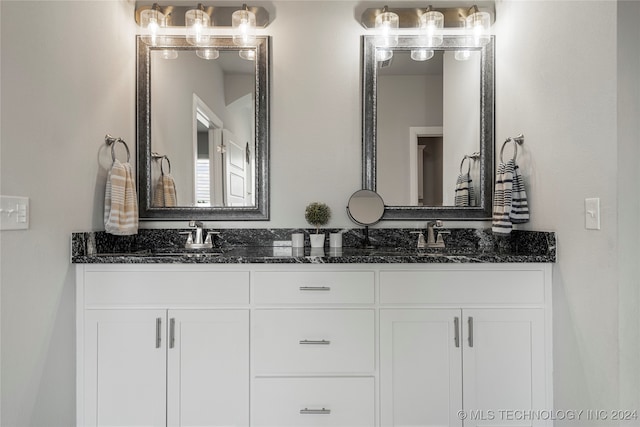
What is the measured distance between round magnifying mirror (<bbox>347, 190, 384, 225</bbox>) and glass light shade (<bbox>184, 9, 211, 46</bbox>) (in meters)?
1.29

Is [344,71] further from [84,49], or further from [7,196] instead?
[7,196]

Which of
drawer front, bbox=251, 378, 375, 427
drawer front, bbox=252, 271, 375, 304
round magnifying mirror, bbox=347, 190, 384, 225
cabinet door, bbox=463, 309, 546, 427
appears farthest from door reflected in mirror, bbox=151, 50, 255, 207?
cabinet door, bbox=463, 309, 546, 427

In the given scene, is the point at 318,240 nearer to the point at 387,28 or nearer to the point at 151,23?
A: the point at 387,28

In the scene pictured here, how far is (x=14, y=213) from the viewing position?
51.2 inches

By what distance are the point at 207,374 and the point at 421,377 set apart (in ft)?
3.07

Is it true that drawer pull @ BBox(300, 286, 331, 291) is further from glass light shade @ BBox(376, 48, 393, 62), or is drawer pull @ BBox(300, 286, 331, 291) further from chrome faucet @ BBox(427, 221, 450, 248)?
glass light shade @ BBox(376, 48, 393, 62)

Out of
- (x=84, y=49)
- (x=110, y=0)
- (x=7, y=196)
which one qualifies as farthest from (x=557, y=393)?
(x=110, y=0)

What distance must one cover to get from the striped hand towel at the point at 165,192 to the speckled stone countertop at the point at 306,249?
0.17 m

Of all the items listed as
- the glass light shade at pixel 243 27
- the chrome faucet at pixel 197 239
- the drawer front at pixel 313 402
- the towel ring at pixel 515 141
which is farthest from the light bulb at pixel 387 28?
the drawer front at pixel 313 402

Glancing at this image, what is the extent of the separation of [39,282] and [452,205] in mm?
2042

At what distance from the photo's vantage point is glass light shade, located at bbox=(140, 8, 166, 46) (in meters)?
2.16

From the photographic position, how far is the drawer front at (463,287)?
1.62m

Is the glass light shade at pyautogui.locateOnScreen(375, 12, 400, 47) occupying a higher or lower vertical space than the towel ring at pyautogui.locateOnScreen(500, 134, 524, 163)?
higher

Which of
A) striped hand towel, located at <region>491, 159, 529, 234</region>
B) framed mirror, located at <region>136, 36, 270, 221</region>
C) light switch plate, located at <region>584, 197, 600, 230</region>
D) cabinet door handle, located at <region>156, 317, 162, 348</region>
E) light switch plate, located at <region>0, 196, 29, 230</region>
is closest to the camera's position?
light switch plate, located at <region>0, 196, 29, 230</region>
